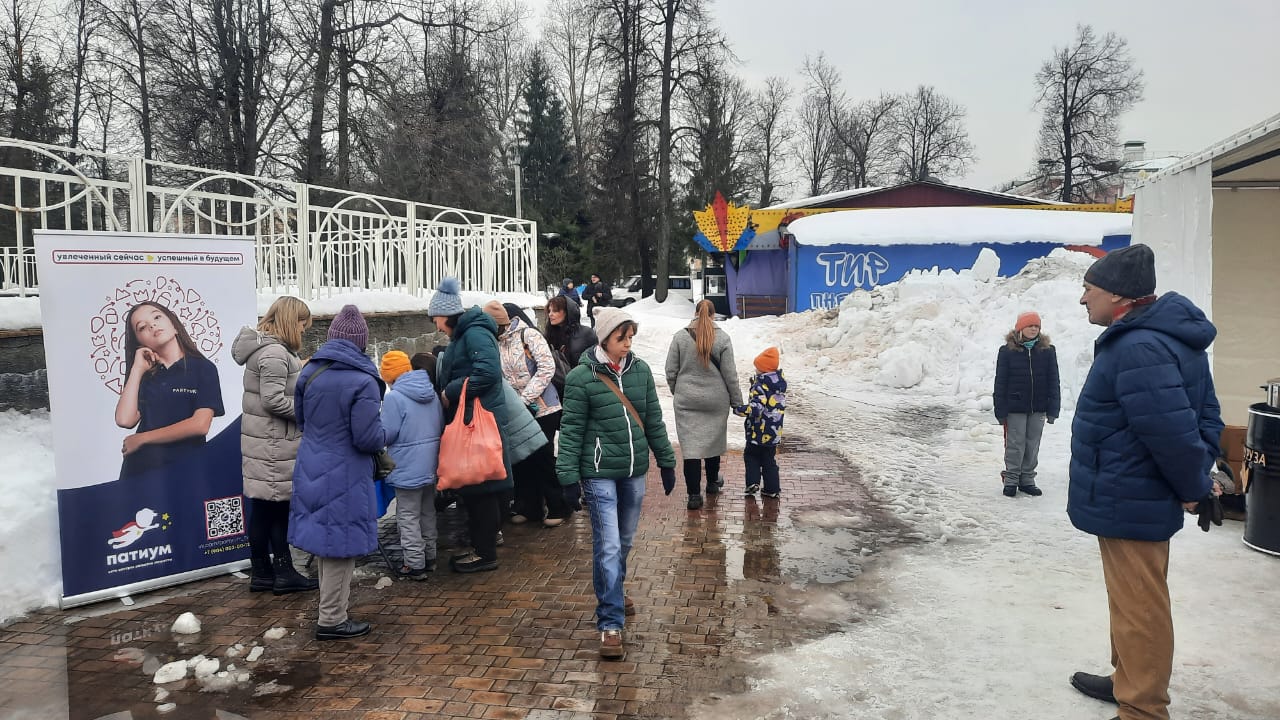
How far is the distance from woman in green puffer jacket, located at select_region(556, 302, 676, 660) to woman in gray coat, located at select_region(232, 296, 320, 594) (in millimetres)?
1770

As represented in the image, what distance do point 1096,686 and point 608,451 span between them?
254 cm

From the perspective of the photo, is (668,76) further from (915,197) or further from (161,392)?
(161,392)

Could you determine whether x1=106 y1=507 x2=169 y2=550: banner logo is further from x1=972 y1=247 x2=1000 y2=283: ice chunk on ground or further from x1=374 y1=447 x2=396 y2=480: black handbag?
x1=972 y1=247 x2=1000 y2=283: ice chunk on ground

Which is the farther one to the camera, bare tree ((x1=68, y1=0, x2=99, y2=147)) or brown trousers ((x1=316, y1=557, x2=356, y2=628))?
bare tree ((x1=68, y1=0, x2=99, y2=147))

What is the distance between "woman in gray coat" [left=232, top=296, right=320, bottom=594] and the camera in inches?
190

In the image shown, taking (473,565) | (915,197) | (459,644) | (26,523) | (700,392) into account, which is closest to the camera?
(459,644)

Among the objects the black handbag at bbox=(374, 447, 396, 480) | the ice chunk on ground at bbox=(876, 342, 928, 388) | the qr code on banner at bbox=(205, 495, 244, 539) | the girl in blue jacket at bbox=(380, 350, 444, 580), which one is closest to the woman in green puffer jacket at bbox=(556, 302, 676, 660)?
the black handbag at bbox=(374, 447, 396, 480)

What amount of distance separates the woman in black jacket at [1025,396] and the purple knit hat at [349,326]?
5.46 meters

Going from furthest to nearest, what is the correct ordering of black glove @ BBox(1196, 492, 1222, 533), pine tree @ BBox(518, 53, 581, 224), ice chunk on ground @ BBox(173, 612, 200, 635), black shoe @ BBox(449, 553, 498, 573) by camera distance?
pine tree @ BBox(518, 53, 581, 224) → black shoe @ BBox(449, 553, 498, 573) → ice chunk on ground @ BBox(173, 612, 200, 635) → black glove @ BBox(1196, 492, 1222, 533)

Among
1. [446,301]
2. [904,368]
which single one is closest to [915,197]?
[904,368]

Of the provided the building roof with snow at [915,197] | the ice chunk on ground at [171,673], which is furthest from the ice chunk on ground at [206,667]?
the building roof with snow at [915,197]

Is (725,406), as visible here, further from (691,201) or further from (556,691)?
(691,201)

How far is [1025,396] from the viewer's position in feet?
23.8

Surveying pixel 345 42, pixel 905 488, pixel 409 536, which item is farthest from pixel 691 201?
pixel 409 536
